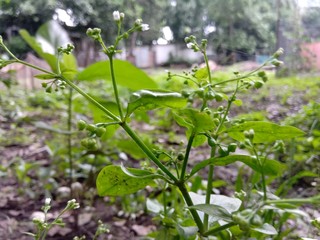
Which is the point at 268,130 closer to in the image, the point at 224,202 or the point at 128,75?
the point at 224,202

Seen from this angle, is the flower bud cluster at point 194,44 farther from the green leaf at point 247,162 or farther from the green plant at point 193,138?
the green leaf at point 247,162

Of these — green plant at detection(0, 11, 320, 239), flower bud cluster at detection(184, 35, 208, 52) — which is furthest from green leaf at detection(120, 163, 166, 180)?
flower bud cluster at detection(184, 35, 208, 52)

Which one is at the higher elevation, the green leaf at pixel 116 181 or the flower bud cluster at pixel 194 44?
the flower bud cluster at pixel 194 44

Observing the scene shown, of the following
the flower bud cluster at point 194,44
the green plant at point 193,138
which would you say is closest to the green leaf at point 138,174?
the green plant at point 193,138

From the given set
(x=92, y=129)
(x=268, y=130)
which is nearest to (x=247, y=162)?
(x=268, y=130)

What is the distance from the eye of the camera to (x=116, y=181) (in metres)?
0.31

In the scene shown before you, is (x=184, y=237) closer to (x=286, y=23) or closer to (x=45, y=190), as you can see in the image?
(x=45, y=190)

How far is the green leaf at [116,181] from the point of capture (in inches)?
12.0

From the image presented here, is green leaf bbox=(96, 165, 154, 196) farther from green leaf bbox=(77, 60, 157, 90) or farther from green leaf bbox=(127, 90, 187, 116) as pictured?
green leaf bbox=(77, 60, 157, 90)

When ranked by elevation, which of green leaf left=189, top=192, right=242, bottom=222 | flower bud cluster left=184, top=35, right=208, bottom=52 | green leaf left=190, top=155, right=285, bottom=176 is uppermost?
flower bud cluster left=184, top=35, right=208, bottom=52

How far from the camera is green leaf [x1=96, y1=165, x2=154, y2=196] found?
0.31 meters

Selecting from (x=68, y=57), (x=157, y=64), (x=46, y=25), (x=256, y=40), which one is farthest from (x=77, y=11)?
(x=68, y=57)

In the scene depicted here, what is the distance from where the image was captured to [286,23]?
8.80ft

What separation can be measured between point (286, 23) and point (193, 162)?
2039mm
